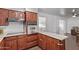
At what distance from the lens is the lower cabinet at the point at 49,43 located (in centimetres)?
187

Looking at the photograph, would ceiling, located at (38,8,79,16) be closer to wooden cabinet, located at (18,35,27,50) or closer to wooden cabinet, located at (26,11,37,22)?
wooden cabinet, located at (26,11,37,22)

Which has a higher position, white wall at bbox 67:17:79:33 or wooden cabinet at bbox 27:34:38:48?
white wall at bbox 67:17:79:33

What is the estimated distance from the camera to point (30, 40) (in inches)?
74.9

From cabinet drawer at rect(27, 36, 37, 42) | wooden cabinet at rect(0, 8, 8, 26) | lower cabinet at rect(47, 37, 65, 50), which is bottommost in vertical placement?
lower cabinet at rect(47, 37, 65, 50)

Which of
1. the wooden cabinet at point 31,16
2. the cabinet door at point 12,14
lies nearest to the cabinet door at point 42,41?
the wooden cabinet at point 31,16

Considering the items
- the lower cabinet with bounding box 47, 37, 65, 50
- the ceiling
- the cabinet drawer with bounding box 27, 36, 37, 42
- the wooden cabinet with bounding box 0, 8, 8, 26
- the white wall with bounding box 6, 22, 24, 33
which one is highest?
the ceiling

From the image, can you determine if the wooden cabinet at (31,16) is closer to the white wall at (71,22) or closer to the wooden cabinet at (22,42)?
the wooden cabinet at (22,42)

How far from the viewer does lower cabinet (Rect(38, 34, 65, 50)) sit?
187cm

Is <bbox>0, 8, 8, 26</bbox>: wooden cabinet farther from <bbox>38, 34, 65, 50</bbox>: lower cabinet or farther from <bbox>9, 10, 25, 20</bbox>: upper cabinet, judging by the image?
<bbox>38, 34, 65, 50</bbox>: lower cabinet

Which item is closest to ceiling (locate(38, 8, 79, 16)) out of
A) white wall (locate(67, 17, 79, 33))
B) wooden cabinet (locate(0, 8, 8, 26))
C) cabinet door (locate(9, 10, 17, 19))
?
white wall (locate(67, 17, 79, 33))

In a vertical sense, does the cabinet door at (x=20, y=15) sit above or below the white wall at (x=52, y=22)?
above

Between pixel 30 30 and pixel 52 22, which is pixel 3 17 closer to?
pixel 30 30

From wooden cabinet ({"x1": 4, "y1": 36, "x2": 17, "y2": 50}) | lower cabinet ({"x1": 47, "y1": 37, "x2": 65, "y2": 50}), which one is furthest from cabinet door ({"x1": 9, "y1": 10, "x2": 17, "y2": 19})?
lower cabinet ({"x1": 47, "y1": 37, "x2": 65, "y2": 50})

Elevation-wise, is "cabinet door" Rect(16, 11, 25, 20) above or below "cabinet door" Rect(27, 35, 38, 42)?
above
